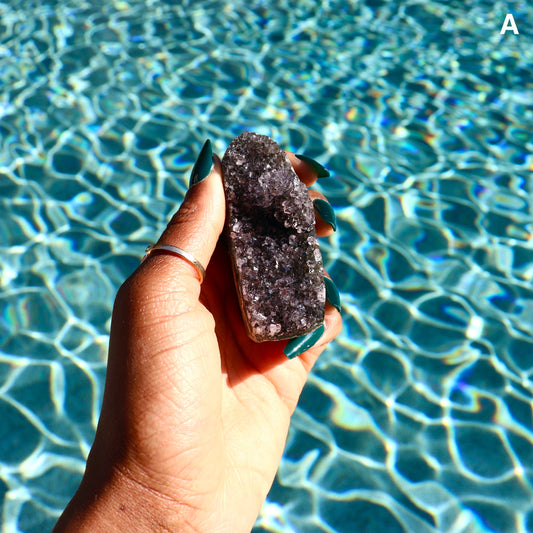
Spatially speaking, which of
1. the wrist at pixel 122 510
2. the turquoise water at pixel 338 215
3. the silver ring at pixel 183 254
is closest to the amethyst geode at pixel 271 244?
the silver ring at pixel 183 254

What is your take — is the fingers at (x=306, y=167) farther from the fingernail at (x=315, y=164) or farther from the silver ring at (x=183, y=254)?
the silver ring at (x=183, y=254)

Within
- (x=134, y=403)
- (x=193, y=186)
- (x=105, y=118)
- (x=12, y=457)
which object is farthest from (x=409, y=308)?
(x=105, y=118)

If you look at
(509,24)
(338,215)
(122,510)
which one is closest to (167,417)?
(122,510)

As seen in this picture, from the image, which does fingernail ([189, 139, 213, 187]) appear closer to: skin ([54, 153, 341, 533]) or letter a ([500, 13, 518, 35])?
skin ([54, 153, 341, 533])

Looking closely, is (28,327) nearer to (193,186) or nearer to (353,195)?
(193,186)

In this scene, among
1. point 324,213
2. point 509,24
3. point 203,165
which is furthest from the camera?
point 509,24

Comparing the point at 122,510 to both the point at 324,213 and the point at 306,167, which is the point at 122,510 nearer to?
the point at 324,213

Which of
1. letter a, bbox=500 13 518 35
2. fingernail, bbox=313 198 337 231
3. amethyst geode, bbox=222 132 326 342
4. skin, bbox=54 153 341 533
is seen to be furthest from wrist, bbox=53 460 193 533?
letter a, bbox=500 13 518 35
